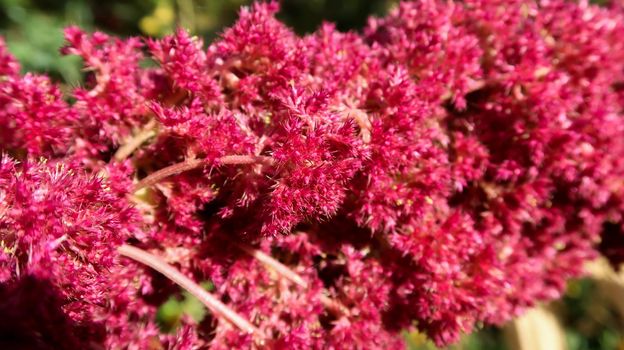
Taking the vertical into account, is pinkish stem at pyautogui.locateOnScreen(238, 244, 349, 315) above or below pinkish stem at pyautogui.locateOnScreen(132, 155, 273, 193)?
below

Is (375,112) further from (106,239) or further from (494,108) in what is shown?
(106,239)

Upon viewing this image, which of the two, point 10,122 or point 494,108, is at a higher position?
point 494,108

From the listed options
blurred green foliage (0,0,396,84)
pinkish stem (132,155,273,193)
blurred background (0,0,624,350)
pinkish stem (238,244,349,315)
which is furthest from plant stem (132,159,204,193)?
blurred green foliage (0,0,396,84)

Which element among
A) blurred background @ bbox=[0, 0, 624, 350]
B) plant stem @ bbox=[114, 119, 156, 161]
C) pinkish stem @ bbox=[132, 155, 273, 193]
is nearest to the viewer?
pinkish stem @ bbox=[132, 155, 273, 193]

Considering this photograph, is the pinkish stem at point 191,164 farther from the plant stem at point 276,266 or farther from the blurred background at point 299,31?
the blurred background at point 299,31

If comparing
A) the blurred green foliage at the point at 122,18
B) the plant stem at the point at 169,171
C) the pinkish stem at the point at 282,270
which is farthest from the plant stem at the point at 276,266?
the blurred green foliage at the point at 122,18

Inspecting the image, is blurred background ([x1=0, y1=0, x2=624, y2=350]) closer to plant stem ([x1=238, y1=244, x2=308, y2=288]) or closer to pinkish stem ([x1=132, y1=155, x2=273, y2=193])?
plant stem ([x1=238, y1=244, x2=308, y2=288])

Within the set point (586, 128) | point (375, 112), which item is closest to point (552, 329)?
point (586, 128)
